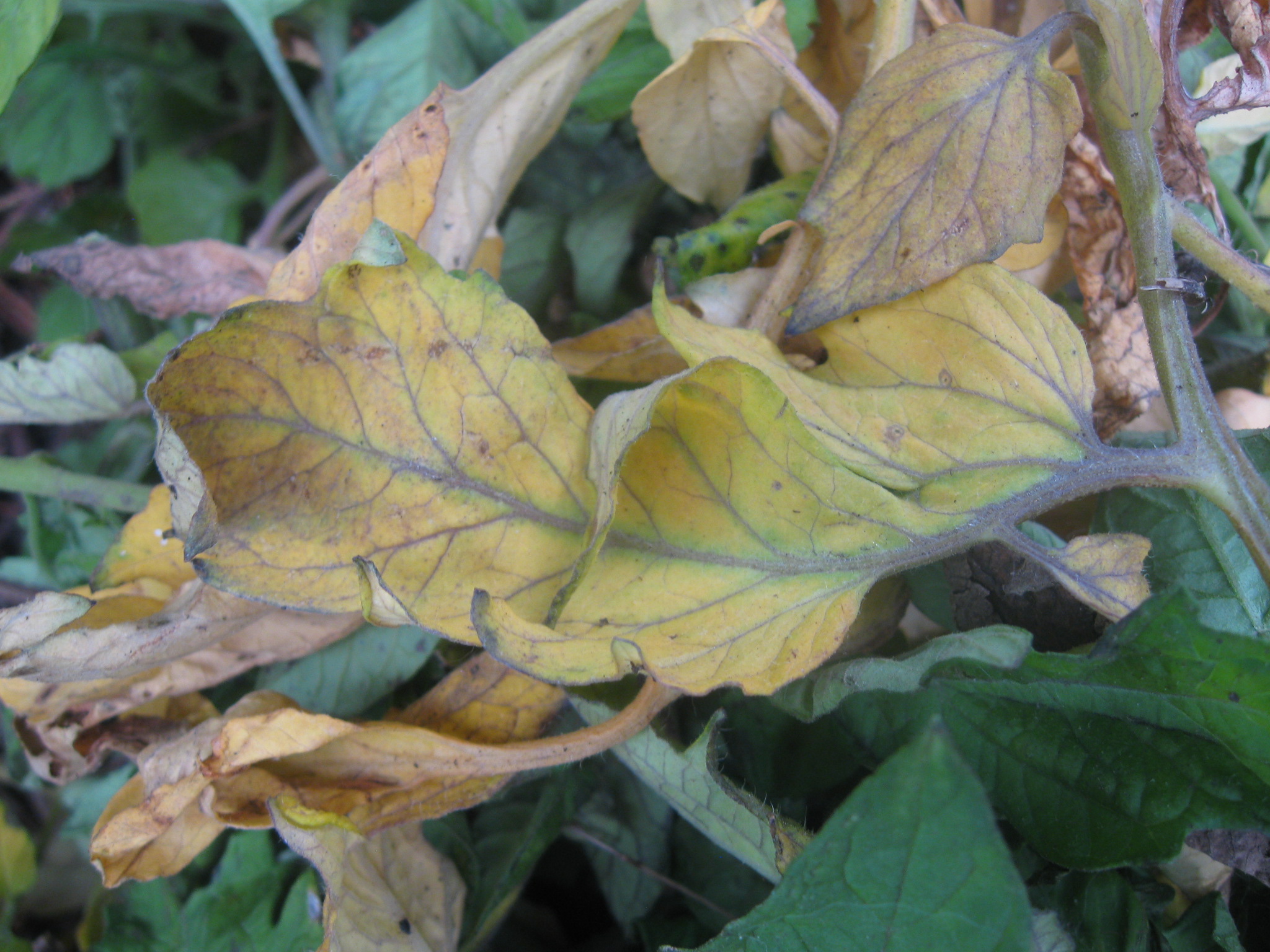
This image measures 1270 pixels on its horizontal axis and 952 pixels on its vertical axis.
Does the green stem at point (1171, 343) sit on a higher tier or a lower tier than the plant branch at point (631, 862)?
higher

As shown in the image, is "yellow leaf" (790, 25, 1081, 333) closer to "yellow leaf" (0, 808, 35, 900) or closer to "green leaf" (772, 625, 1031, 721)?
"green leaf" (772, 625, 1031, 721)

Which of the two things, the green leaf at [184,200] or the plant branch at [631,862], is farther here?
the green leaf at [184,200]

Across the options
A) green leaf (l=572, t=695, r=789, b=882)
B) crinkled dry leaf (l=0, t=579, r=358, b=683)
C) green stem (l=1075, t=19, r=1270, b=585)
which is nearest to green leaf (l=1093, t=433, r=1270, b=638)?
green stem (l=1075, t=19, r=1270, b=585)

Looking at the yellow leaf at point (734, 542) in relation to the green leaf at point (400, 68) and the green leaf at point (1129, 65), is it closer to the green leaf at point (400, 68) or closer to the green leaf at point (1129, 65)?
the green leaf at point (1129, 65)

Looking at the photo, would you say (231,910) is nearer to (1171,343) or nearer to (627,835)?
(627,835)

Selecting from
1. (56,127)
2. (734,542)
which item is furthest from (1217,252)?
(56,127)

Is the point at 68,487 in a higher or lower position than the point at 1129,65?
Result: lower

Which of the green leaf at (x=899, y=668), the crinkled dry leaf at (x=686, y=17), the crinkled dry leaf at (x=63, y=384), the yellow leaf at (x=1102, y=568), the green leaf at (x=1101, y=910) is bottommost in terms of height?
the green leaf at (x=1101, y=910)

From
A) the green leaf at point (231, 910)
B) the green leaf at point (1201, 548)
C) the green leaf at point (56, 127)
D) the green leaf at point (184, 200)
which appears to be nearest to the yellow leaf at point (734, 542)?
the green leaf at point (1201, 548)
